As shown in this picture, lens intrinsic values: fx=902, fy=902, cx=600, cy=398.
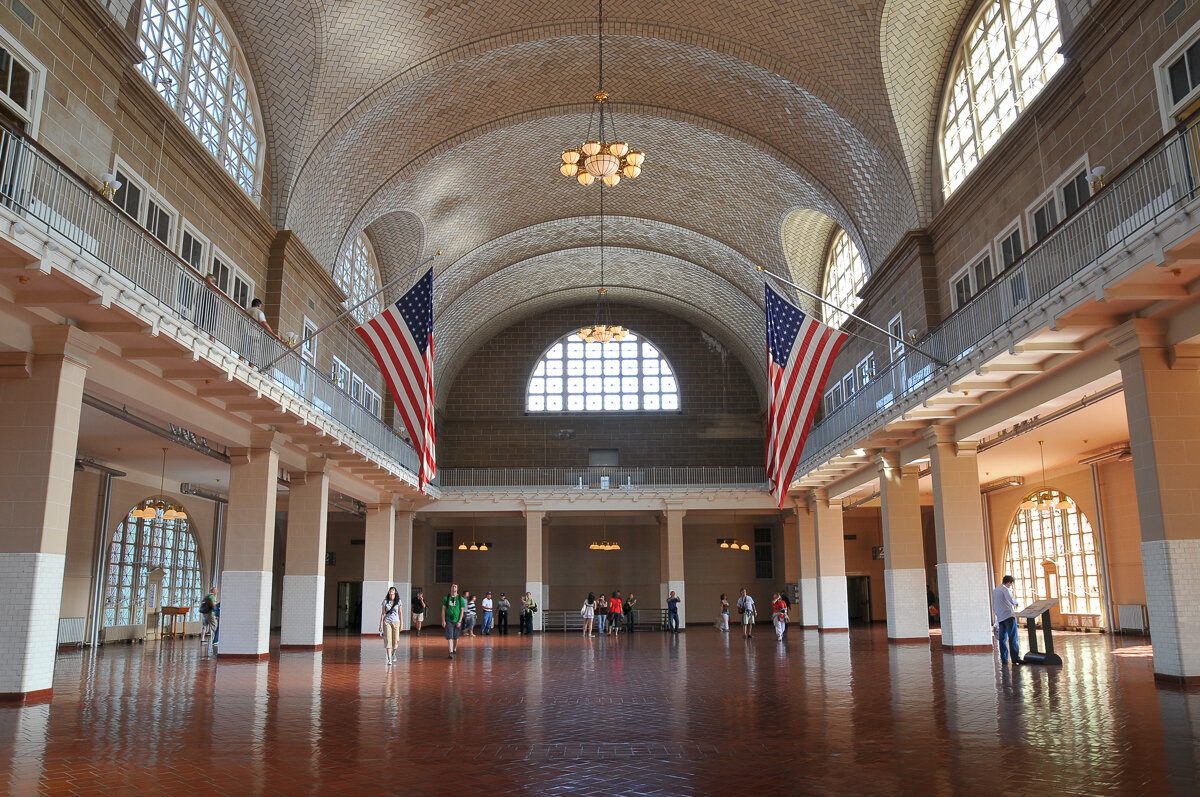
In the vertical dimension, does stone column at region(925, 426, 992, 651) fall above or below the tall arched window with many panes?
below

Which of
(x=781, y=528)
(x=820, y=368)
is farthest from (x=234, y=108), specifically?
(x=781, y=528)

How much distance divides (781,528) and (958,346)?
936 inches

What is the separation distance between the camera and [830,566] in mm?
29406

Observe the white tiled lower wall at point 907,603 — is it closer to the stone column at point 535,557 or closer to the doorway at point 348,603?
the stone column at point 535,557

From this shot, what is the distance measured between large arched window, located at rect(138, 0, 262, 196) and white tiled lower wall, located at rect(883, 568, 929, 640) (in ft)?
57.1

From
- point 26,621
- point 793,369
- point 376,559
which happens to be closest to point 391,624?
point 26,621

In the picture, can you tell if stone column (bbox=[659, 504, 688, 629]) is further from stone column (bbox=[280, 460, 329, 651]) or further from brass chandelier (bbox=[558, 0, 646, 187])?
brass chandelier (bbox=[558, 0, 646, 187])

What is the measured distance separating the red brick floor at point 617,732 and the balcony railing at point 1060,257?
17.6 ft

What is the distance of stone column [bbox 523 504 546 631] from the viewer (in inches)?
1289

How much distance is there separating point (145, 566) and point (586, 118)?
61.8 ft

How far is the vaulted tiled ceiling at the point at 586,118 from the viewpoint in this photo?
19.5 metres

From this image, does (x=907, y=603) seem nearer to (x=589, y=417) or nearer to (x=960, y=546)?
(x=960, y=546)

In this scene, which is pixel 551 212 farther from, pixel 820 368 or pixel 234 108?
pixel 820 368

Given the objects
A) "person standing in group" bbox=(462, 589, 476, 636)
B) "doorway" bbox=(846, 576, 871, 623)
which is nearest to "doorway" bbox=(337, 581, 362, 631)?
"person standing in group" bbox=(462, 589, 476, 636)
